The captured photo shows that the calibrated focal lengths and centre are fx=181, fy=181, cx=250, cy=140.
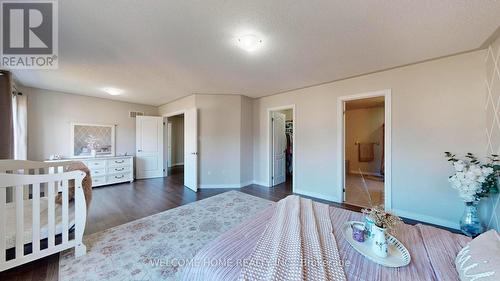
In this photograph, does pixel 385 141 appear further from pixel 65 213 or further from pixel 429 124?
pixel 65 213

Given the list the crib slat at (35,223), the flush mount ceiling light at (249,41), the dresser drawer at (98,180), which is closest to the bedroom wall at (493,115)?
the flush mount ceiling light at (249,41)

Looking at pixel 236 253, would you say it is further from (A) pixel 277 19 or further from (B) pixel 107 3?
(B) pixel 107 3

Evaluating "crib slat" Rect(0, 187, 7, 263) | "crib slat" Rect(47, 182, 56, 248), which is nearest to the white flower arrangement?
"crib slat" Rect(47, 182, 56, 248)

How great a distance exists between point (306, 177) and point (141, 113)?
5.37 meters

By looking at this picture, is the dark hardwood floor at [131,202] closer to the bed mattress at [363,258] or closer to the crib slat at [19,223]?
the crib slat at [19,223]

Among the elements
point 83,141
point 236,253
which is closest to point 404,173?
point 236,253

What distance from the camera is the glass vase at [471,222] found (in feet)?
7.06

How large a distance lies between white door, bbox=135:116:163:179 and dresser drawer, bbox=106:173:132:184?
0.42 m

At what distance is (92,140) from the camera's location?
16.2 ft

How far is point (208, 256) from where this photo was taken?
3.51 feet

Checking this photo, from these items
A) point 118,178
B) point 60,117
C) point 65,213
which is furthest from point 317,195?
point 60,117

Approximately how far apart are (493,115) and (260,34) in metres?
2.94

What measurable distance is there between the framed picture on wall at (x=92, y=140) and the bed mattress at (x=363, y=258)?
17.6 ft

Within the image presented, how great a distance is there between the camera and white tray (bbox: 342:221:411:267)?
3.32ft
